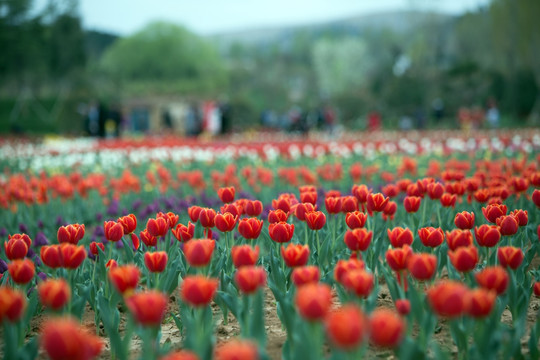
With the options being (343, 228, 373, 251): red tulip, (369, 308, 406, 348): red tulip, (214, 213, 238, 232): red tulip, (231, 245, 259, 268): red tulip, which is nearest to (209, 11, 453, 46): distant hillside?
(214, 213, 238, 232): red tulip

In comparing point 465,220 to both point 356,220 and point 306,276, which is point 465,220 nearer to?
point 356,220

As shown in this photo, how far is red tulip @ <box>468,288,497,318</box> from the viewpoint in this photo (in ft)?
4.88

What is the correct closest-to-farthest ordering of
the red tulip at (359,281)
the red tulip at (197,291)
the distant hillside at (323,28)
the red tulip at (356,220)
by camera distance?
the red tulip at (197,291) → the red tulip at (359,281) → the red tulip at (356,220) → the distant hillside at (323,28)

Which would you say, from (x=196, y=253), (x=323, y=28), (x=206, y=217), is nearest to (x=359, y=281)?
(x=196, y=253)

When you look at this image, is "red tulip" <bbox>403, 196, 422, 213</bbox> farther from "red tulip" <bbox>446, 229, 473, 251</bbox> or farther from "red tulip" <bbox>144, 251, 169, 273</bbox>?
"red tulip" <bbox>144, 251, 169, 273</bbox>

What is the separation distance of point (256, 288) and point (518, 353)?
957mm

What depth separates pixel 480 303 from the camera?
4.89 ft

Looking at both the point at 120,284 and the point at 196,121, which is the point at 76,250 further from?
the point at 196,121

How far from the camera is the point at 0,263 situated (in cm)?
261

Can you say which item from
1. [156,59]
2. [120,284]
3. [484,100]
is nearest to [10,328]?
[120,284]

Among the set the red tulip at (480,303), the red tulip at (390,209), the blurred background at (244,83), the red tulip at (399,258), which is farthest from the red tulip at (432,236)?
the blurred background at (244,83)

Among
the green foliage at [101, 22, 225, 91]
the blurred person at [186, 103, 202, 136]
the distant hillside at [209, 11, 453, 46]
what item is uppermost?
the distant hillside at [209, 11, 453, 46]

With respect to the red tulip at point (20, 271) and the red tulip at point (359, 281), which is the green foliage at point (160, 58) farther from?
the red tulip at point (359, 281)

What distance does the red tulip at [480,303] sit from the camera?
4.88 ft
